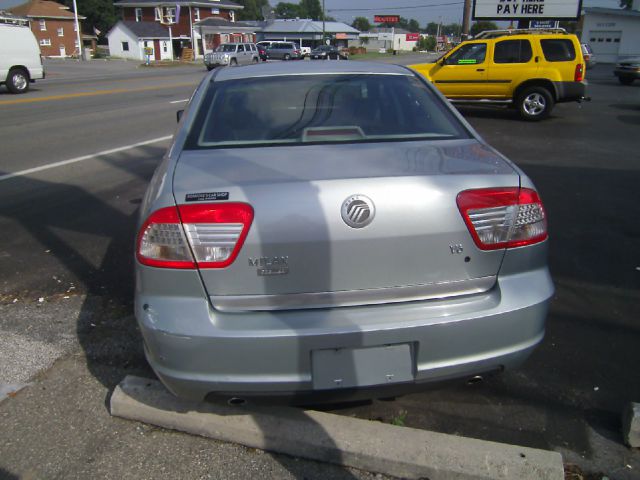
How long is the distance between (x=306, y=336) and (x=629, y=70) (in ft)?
88.5

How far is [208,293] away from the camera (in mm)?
2270

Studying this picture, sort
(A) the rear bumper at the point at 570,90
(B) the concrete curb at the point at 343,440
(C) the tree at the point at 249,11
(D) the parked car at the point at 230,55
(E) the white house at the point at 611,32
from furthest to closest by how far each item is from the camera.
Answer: (C) the tree at the point at 249,11 < (E) the white house at the point at 611,32 < (D) the parked car at the point at 230,55 < (A) the rear bumper at the point at 570,90 < (B) the concrete curb at the point at 343,440

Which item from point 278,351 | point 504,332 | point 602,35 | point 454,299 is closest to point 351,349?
point 278,351

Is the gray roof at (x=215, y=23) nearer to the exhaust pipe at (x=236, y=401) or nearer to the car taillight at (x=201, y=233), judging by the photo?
the car taillight at (x=201, y=233)

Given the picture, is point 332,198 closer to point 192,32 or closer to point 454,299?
point 454,299

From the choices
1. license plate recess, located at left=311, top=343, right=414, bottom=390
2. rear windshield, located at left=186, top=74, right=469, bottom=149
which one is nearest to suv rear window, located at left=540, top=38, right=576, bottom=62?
rear windshield, located at left=186, top=74, right=469, bottom=149

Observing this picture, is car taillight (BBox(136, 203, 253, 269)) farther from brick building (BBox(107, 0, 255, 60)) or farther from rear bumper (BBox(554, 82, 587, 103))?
brick building (BBox(107, 0, 255, 60))

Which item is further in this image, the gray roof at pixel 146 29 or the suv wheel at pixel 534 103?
the gray roof at pixel 146 29

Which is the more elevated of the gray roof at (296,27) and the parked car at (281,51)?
the gray roof at (296,27)

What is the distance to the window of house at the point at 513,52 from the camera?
1320 centimetres

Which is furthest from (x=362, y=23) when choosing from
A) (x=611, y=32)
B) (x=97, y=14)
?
(x=611, y=32)

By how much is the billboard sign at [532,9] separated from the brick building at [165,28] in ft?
147

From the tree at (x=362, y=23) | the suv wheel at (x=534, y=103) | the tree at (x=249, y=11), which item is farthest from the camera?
the tree at (x=362, y=23)

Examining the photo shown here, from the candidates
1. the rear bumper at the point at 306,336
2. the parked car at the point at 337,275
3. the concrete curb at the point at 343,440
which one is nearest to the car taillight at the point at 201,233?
the parked car at the point at 337,275
